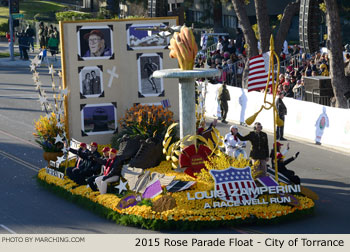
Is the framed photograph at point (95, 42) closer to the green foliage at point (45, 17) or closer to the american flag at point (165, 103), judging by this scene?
the american flag at point (165, 103)

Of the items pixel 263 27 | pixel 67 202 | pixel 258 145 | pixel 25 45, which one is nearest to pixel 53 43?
pixel 25 45

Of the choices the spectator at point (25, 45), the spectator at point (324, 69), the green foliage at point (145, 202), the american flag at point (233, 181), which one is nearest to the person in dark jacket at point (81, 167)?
the green foliage at point (145, 202)

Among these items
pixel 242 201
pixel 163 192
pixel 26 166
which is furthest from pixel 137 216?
pixel 26 166

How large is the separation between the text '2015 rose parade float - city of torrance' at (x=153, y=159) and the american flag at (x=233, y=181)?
0.03m

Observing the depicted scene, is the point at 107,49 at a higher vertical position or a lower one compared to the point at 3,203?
higher

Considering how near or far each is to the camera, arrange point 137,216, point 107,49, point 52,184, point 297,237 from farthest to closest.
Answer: point 107,49 → point 52,184 → point 137,216 → point 297,237

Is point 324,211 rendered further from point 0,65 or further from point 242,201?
point 0,65

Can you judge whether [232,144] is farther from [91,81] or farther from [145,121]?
[91,81]

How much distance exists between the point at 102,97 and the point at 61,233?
731cm

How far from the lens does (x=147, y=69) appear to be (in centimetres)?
2525

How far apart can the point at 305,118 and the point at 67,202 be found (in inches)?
464

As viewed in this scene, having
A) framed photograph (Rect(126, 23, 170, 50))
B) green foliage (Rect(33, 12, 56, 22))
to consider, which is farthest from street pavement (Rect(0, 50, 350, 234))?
green foliage (Rect(33, 12, 56, 22))

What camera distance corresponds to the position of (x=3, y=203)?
2158 cm

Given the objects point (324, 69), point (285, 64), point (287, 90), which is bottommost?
point (287, 90)
